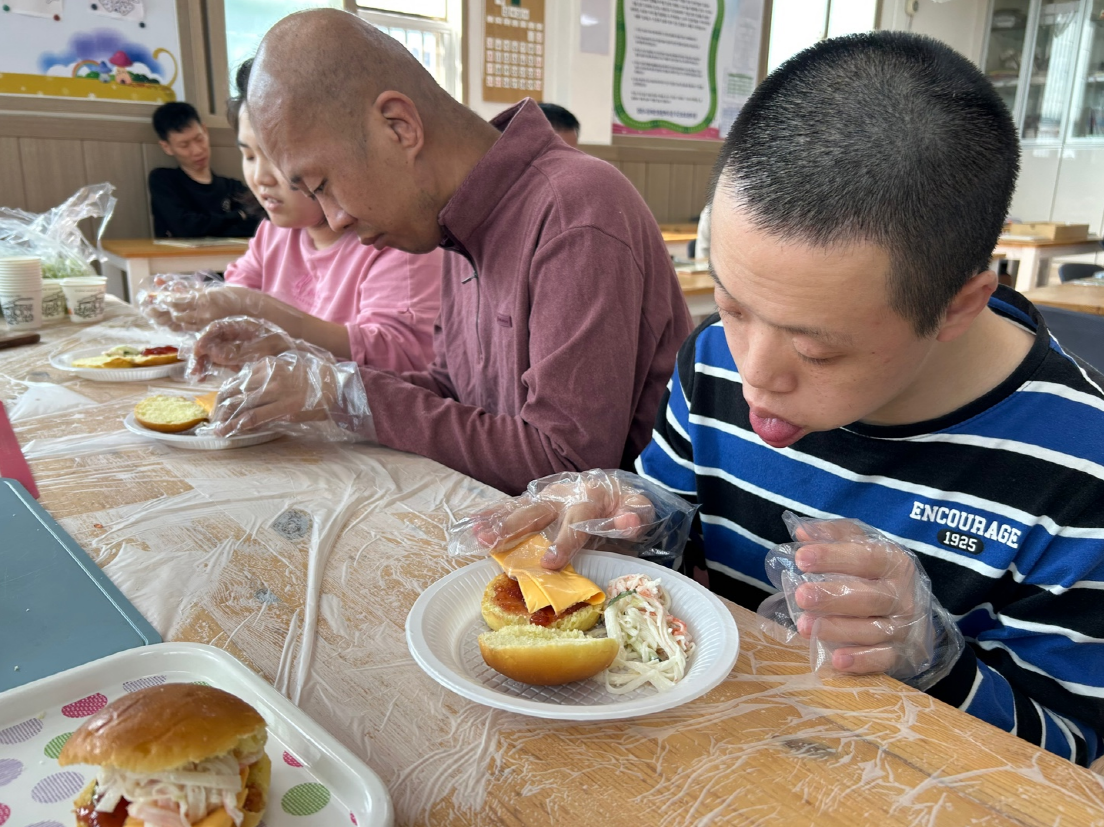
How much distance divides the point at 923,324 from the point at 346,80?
108 cm

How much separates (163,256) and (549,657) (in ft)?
12.1

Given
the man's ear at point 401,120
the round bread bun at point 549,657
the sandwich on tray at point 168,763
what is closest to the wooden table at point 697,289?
the man's ear at point 401,120

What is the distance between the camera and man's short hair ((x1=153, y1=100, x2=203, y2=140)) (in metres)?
4.39

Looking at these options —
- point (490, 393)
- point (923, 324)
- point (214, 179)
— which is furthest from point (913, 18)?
point (923, 324)

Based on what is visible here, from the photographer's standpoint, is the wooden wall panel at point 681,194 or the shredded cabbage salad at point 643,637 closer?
the shredded cabbage salad at point 643,637

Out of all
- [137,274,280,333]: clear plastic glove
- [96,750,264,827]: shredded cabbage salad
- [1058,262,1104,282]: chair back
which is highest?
[137,274,280,333]: clear plastic glove

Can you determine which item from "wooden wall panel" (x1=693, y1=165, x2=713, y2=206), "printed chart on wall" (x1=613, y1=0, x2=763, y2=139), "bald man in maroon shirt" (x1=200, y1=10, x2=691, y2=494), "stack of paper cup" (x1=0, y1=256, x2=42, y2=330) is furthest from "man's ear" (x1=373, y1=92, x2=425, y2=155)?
"wooden wall panel" (x1=693, y1=165, x2=713, y2=206)

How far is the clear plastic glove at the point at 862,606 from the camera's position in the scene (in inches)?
30.2

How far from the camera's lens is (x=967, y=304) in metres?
0.78

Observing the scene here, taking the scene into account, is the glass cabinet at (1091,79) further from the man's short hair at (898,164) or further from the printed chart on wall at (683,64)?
the man's short hair at (898,164)

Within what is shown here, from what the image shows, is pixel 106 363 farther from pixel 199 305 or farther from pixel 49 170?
pixel 49 170

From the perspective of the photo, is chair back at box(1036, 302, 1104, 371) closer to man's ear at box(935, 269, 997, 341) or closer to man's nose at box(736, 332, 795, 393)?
man's ear at box(935, 269, 997, 341)

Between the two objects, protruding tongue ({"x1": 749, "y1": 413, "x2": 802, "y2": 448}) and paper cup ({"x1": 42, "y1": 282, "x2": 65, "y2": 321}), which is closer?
protruding tongue ({"x1": 749, "y1": 413, "x2": 802, "y2": 448})

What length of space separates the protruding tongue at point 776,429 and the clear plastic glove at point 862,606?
4.3 inches
